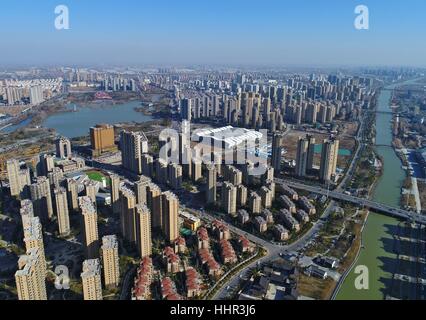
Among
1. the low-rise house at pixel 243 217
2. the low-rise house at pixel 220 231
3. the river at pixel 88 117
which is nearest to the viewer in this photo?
the low-rise house at pixel 220 231

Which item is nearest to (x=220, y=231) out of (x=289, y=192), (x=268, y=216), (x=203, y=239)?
(x=203, y=239)

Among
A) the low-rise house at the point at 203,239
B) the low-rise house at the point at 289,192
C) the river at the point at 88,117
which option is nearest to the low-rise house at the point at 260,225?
the low-rise house at the point at 203,239

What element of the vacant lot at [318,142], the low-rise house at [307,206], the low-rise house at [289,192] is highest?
the vacant lot at [318,142]

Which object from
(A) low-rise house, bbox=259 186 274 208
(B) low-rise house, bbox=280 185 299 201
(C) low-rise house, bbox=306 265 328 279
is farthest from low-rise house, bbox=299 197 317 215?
(C) low-rise house, bbox=306 265 328 279

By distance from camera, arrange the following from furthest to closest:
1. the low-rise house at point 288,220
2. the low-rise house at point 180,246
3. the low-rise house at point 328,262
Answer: the low-rise house at point 288,220 < the low-rise house at point 180,246 < the low-rise house at point 328,262

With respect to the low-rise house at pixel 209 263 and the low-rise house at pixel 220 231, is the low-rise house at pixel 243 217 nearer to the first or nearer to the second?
the low-rise house at pixel 220 231

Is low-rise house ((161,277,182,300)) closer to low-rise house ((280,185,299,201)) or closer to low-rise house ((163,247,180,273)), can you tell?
low-rise house ((163,247,180,273))

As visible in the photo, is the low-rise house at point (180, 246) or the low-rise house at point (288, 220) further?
the low-rise house at point (288, 220)
